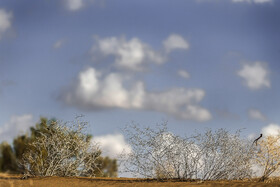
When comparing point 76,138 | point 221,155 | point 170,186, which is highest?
point 76,138

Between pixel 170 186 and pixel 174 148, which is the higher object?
pixel 174 148

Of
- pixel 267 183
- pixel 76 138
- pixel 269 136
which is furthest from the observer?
pixel 76 138

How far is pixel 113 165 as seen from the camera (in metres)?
33.6

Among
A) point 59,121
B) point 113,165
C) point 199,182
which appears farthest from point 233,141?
point 113,165

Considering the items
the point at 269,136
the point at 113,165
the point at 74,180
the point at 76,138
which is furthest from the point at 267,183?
the point at 113,165

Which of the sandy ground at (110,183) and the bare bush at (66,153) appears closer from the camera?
the sandy ground at (110,183)

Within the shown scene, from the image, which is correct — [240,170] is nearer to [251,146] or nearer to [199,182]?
[251,146]

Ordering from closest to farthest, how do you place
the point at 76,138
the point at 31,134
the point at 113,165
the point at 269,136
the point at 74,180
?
the point at 269,136
the point at 74,180
the point at 76,138
the point at 31,134
the point at 113,165

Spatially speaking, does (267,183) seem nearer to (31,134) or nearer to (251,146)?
(251,146)

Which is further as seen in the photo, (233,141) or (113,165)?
(113,165)

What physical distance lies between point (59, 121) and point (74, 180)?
14.0 ft

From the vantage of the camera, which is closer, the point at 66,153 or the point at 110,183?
the point at 110,183

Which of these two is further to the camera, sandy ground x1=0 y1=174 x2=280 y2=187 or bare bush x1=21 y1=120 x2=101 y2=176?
bare bush x1=21 y1=120 x2=101 y2=176

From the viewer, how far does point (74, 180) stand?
17.9 m
